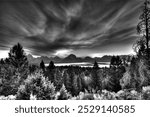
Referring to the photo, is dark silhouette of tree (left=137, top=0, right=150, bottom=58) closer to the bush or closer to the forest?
the forest

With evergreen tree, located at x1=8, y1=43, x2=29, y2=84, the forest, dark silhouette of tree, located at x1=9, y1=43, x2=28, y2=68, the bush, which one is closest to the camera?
the forest

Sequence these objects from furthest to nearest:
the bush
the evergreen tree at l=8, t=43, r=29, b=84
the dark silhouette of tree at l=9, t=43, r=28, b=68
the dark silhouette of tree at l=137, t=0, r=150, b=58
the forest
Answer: the dark silhouette of tree at l=9, t=43, r=28, b=68 < the evergreen tree at l=8, t=43, r=29, b=84 < the dark silhouette of tree at l=137, t=0, r=150, b=58 < the bush < the forest

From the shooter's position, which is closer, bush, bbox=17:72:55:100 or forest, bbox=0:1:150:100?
forest, bbox=0:1:150:100

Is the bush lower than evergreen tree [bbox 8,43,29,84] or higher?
lower

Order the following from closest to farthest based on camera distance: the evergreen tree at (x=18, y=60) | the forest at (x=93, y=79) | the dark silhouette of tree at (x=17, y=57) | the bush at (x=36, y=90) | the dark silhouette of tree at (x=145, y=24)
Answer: the forest at (x=93, y=79) → the bush at (x=36, y=90) → the dark silhouette of tree at (x=145, y=24) → the evergreen tree at (x=18, y=60) → the dark silhouette of tree at (x=17, y=57)

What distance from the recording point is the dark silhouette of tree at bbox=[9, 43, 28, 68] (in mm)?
15962

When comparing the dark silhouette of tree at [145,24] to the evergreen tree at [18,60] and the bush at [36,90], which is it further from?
the evergreen tree at [18,60]

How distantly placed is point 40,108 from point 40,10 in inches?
221

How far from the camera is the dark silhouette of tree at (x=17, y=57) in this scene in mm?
15962

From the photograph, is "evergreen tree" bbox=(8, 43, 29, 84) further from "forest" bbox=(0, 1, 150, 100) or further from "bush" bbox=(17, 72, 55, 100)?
"bush" bbox=(17, 72, 55, 100)

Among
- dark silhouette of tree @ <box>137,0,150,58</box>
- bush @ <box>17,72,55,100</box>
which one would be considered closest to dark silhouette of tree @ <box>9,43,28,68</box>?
bush @ <box>17,72,55,100</box>

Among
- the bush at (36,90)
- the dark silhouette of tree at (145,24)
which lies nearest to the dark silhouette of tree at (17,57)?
the bush at (36,90)

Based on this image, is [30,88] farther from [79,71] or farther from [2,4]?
[79,71]

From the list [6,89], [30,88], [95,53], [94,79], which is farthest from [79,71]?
[30,88]
